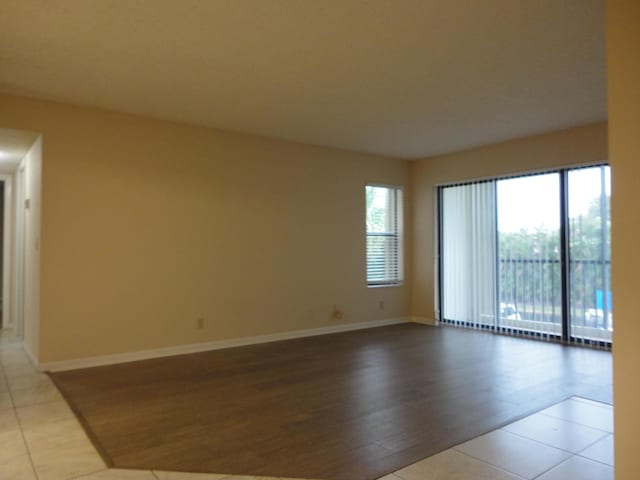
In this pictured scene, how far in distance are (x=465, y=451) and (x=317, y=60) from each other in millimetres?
2905

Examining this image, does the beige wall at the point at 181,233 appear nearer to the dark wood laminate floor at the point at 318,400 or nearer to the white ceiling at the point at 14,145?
the white ceiling at the point at 14,145

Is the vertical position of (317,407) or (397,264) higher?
(397,264)

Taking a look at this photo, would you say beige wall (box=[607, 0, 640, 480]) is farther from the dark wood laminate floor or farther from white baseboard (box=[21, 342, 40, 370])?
white baseboard (box=[21, 342, 40, 370])

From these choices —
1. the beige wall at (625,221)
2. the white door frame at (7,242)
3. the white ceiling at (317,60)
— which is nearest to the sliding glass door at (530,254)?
the white ceiling at (317,60)

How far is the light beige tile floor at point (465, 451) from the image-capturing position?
233 cm

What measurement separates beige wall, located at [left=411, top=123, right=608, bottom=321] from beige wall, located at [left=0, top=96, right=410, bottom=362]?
1.11 meters

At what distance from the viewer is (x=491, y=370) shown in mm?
4328

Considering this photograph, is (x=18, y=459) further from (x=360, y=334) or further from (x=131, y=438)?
(x=360, y=334)

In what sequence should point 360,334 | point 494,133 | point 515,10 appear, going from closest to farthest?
1. point 515,10
2. point 494,133
3. point 360,334

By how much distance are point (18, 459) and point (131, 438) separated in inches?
23.2

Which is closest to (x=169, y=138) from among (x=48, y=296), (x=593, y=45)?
(x=48, y=296)

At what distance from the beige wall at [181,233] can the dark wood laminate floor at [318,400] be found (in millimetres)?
467

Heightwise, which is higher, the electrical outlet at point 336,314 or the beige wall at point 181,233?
the beige wall at point 181,233

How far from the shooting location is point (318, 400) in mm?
3482
